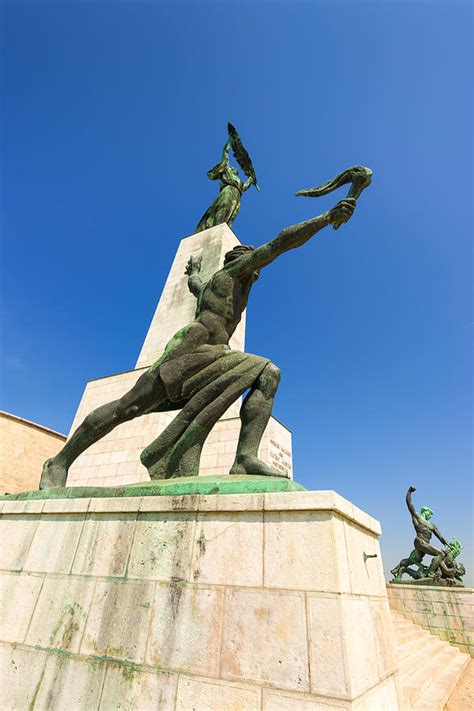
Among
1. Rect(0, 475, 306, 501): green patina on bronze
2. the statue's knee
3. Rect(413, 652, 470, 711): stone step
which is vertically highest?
the statue's knee

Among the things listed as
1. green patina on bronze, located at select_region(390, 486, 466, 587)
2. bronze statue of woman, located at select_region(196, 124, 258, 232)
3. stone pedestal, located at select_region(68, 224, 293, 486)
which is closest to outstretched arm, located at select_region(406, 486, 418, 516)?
green patina on bronze, located at select_region(390, 486, 466, 587)

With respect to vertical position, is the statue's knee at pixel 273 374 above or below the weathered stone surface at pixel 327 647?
above

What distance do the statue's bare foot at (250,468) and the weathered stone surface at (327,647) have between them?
1232 millimetres

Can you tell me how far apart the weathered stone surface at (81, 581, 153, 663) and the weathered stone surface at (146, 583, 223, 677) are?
0.08 m

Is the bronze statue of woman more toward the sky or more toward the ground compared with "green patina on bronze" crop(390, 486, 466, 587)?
more toward the sky

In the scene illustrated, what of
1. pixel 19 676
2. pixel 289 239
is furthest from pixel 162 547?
pixel 289 239

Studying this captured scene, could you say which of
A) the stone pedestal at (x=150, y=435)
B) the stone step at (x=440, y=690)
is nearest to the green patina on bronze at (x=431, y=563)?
the stone step at (x=440, y=690)

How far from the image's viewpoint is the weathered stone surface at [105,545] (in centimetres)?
268

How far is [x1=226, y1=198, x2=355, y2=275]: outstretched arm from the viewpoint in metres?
3.65

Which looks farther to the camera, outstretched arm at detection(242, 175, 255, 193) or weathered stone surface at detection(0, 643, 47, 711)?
outstretched arm at detection(242, 175, 255, 193)

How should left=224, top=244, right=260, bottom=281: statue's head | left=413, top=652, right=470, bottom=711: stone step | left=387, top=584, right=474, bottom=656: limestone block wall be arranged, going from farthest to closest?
left=387, top=584, right=474, bottom=656: limestone block wall → left=413, top=652, right=470, bottom=711: stone step → left=224, top=244, right=260, bottom=281: statue's head

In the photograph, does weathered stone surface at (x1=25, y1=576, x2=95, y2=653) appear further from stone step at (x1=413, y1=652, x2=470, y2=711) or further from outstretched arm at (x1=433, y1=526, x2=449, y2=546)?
outstretched arm at (x1=433, y1=526, x2=449, y2=546)

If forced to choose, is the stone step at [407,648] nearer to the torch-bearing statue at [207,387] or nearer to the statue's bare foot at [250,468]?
the statue's bare foot at [250,468]

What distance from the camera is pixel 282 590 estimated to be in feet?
7.04
